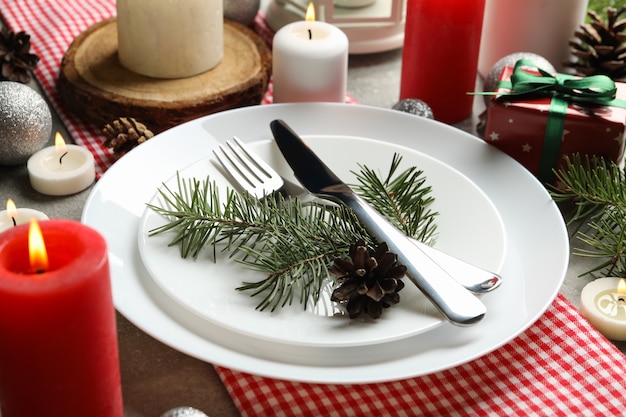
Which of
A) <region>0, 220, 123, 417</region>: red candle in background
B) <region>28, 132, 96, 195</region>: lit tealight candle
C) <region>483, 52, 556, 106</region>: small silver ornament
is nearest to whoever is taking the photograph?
<region>0, 220, 123, 417</region>: red candle in background

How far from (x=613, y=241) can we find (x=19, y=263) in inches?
20.3

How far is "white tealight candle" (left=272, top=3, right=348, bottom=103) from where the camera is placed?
85 cm

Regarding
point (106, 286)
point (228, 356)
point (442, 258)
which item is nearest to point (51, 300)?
point (106, 286)

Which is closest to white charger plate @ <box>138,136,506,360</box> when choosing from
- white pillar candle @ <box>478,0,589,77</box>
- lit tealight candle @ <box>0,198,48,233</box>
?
lit tealight candle @ <box>0,198,48,233</box>

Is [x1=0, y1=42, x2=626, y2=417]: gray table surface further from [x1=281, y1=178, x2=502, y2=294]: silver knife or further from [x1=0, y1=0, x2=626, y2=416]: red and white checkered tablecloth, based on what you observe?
[x1=281, y1=178, x2=502, y2=294]: silver knife

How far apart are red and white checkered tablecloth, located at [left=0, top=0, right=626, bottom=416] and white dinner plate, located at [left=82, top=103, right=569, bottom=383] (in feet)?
0.10

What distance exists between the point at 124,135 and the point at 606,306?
0.48 metres

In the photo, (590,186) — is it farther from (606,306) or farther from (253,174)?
(253,174)

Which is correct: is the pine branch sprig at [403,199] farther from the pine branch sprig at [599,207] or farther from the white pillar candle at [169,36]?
the white pillar candle at [169,36]

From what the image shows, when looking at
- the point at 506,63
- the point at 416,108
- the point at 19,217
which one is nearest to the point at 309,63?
the point at 416,108

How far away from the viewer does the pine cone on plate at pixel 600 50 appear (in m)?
0.95

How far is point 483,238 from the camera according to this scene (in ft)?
2.20

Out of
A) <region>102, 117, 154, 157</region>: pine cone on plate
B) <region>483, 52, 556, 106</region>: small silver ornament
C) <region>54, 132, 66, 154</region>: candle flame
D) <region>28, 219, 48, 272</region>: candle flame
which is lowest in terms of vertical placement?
<region>54, 132, 66, 154</region>: candle flame

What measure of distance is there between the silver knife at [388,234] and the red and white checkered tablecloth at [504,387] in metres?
0.06
